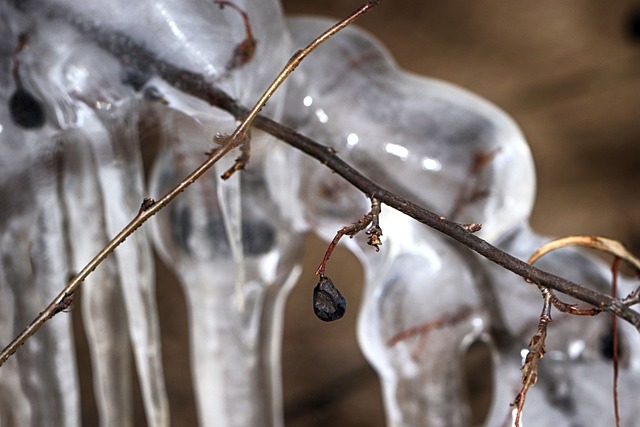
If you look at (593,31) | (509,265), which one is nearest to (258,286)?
(509,265)

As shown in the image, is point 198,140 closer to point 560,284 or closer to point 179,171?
point 179,171

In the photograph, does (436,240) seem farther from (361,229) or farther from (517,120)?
(517,120)

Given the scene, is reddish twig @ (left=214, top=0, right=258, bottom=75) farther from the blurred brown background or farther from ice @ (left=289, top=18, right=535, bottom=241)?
the blurred brown background

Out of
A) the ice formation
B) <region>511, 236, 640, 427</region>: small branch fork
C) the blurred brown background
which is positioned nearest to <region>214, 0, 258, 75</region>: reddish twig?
the ice formation

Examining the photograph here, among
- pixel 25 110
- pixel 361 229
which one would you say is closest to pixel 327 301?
pixel 361 229

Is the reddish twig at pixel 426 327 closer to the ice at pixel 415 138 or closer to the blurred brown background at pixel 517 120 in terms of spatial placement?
the ice at pixel 415 138

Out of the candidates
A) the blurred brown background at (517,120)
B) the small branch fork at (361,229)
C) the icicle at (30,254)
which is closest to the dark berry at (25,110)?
the icicle at (30,254)
